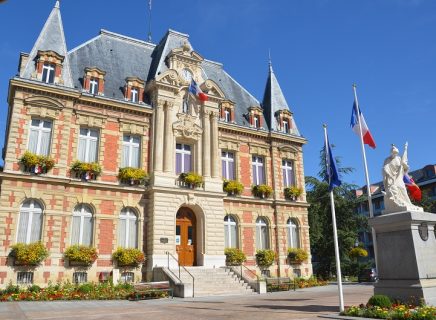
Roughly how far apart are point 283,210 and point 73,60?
16880 millimetres

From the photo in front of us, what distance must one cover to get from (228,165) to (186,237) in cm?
595

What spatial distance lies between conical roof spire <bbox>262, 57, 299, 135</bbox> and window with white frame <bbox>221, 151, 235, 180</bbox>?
4323 millimetres

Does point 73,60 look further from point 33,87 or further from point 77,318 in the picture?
point 77,318

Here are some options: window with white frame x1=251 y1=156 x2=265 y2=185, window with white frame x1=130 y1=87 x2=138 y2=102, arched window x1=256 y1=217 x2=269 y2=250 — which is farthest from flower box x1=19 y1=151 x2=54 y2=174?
arched window x1=256 y1=217 x2=269 y2=250

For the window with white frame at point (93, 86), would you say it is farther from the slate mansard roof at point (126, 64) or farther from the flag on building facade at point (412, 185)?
the flag on building facade at point (412, 185)

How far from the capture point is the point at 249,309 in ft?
42.1

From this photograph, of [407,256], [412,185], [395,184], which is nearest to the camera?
[407,256]

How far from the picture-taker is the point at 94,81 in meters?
22.8

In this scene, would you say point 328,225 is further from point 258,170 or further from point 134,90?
point 134,90

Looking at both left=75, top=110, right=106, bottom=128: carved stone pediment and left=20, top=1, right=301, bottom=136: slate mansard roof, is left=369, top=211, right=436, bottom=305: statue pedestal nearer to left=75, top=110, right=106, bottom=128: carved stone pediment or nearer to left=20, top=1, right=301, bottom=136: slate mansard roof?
left=75, top=110, right=106, bottom=128: carved stone pediment

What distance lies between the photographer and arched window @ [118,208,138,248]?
2133 centimetres

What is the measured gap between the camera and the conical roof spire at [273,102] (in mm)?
29469

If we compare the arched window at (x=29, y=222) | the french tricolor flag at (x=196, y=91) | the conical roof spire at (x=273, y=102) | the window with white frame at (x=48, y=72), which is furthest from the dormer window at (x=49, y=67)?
the conical roof spire at (x=273, y=102)

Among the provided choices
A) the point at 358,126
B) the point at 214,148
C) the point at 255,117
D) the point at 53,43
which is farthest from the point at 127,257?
the point at 255,117
